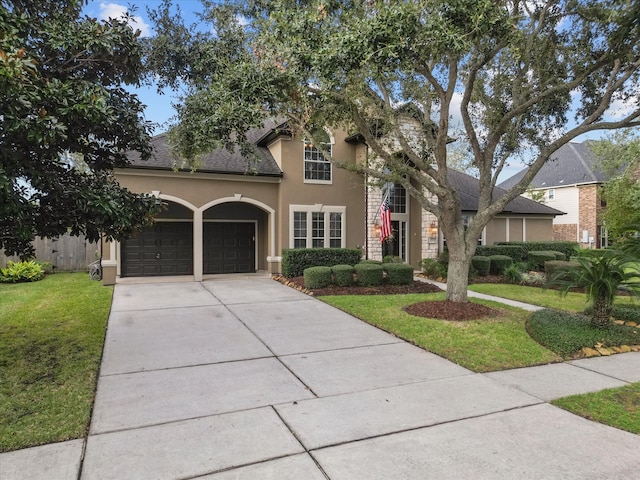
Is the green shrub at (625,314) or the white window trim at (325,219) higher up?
the white window trim at (325,219)

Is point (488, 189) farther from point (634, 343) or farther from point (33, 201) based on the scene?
point (33, 201)

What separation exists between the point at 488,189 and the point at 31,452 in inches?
341

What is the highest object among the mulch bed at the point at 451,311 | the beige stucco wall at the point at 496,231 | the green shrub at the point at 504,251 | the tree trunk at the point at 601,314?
the beige stucco wall at the point at 496,231

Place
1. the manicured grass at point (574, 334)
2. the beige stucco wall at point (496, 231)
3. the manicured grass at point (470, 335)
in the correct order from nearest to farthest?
the manicured grass at point (470, 335) → the manicured grass at point (574, 334) → the beige stucco wall at point (496, 231)

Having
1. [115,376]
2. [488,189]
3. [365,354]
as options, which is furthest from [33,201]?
[488,189]

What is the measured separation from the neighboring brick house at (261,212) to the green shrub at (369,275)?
10.8 feet

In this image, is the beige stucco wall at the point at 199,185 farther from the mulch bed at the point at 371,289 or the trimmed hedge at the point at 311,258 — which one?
the mulch bed at the point at 371,289

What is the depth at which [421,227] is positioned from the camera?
1656cm

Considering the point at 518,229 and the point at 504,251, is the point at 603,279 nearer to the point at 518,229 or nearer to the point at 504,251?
the point at 504,251

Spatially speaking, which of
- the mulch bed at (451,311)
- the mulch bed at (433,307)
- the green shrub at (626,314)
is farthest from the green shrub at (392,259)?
the green shrub at (626,314)

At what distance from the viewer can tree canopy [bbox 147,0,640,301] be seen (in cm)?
647

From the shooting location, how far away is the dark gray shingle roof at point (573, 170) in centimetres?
2855

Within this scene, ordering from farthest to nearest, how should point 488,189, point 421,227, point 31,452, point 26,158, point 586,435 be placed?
point 421,227, point 488,189, point 26,158, point 586,435, point 31,452

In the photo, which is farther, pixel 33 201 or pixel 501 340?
pixel 501 340
